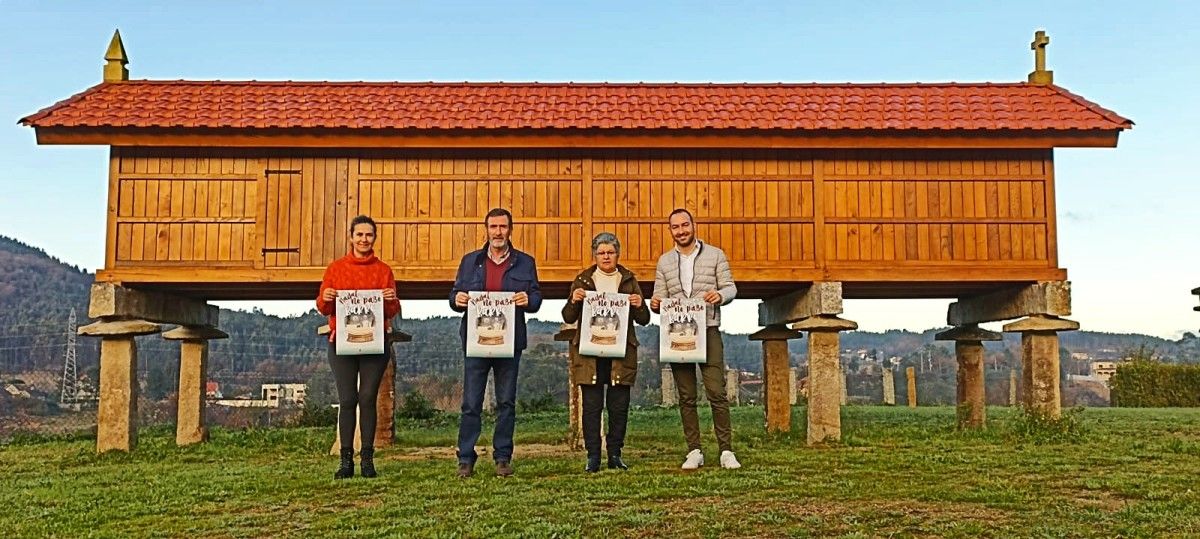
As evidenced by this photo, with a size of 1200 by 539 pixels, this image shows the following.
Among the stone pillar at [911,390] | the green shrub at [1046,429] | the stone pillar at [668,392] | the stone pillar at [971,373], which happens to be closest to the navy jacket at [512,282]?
the green shrub at [1046,429]

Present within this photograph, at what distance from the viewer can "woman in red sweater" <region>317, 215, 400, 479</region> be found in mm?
8000

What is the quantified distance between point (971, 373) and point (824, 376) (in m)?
3.52

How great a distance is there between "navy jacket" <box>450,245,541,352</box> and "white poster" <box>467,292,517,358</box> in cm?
10

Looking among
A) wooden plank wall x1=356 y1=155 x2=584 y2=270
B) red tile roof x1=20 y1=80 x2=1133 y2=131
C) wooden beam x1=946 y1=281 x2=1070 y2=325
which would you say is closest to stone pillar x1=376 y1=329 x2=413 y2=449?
wooden plank wall x1=356 y1=155 x2=584 y2=270

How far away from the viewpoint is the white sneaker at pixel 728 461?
27.3ft

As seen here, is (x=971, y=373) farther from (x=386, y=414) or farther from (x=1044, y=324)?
(x=386, y=414)

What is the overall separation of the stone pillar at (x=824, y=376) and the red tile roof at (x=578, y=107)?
7.45ft

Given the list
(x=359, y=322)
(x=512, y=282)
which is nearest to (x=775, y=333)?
(x=512, y=282)

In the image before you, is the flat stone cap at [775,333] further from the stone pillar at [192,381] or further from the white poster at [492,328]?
the stone pillar at [192,381]

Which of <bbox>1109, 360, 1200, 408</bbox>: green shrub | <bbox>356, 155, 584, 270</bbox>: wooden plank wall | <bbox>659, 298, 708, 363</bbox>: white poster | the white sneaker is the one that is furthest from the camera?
<bbox>1109, 360, 1200, 408</bbox>: green shrub

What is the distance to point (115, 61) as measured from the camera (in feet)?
42.0

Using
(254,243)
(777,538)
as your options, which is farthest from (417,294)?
(777,538)

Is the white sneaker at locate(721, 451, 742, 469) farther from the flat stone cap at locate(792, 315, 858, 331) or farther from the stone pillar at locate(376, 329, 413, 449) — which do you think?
the stone pillar at locate(376, 329, 413, 449)

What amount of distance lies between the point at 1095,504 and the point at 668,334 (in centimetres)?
320
